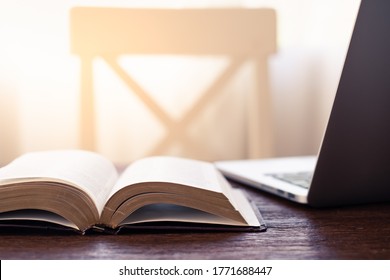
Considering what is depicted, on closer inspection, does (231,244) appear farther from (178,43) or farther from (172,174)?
(178,43)

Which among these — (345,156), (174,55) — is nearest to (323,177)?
(345,156)

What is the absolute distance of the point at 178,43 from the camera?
1475 mm

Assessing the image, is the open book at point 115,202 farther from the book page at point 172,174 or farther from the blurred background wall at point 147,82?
the blurred background wall at point 147,82

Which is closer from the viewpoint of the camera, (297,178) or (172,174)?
(172,174)

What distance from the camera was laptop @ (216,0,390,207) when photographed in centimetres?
58

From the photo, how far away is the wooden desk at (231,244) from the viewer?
0.47 meters

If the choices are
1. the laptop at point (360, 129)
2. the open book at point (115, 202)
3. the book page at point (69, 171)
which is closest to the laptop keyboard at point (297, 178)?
the laptop at point (360, 129)

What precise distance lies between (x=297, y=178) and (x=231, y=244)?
352mm

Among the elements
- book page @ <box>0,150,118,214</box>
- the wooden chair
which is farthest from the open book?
the wooden chair

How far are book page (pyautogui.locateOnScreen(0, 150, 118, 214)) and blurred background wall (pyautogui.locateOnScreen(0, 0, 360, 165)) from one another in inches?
28.8

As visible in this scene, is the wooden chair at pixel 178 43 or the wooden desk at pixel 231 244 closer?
the wooden desk at pixel 231 244

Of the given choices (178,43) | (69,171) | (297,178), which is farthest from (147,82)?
(69,171)

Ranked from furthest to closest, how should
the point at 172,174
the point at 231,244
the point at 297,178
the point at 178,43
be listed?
the point at 178,43, the point at 297,178, the point at 172,174, the point at 231,244

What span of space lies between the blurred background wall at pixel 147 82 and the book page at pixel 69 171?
73 cm
